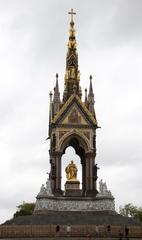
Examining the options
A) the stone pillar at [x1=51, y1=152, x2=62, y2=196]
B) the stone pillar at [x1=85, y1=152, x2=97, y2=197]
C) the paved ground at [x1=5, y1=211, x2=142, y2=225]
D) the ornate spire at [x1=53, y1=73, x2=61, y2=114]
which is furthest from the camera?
the ornate spire at [x1=53, y1=73, x2=61, y2=114]

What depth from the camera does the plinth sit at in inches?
2426

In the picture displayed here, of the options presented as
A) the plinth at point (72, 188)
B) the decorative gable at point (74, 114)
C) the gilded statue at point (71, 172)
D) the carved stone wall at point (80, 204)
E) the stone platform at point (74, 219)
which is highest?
the decorative gable at point (74, 114)

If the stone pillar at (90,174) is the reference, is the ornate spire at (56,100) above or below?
above

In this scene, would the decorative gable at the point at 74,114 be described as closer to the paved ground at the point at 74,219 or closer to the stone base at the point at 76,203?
the stone base at the point at 76,203

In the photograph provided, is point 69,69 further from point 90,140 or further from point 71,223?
point 71,223

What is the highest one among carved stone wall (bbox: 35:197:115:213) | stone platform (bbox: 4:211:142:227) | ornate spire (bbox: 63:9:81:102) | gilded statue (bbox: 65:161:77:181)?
ornate spire (bbox: 63:9:81:102)

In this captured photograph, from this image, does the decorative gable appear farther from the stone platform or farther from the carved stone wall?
the stone platform

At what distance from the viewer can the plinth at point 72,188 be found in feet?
202

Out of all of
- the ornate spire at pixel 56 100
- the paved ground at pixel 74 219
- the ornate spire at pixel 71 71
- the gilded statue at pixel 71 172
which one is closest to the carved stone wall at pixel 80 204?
the paved ground at pixel 74 219

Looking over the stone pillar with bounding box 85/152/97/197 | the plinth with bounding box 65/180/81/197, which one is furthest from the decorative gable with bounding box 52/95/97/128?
the plinth with bounding box 65/180/81/197

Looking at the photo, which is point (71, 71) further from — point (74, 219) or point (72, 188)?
point (74, 219)

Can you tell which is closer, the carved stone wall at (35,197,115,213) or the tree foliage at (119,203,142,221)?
the carved stone wall at (35,197,115,213)

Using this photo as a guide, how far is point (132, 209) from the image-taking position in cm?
9531

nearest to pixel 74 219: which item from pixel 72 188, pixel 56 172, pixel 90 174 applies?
pixel 72 188
